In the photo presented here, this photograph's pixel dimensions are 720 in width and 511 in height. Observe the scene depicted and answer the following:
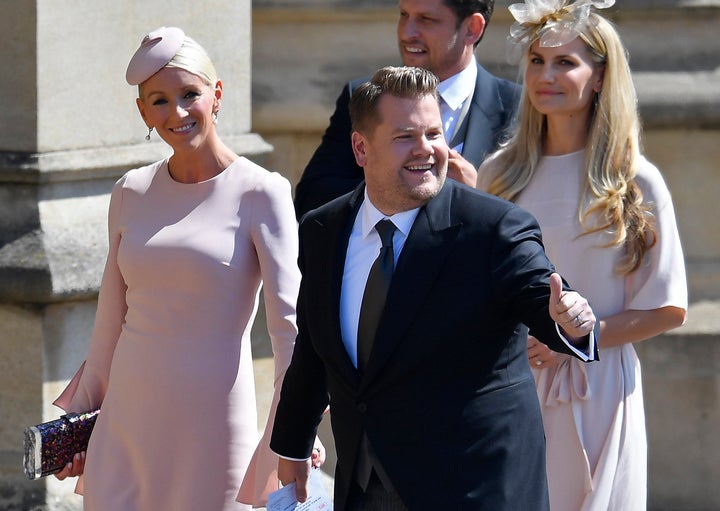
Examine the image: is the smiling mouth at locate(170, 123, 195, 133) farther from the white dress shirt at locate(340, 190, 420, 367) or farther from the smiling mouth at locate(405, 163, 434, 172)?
the smiling mouth at locate(405, 163, 434, 172)

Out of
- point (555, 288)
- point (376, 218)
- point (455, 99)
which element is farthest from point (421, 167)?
point (455, 99)

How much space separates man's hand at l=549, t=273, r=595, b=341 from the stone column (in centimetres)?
256

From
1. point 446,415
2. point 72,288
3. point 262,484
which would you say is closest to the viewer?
point 446,415

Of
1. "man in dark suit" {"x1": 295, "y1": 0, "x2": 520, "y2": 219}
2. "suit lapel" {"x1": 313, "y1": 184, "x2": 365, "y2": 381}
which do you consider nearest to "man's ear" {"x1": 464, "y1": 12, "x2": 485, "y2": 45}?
"man in dark suit" {"x1": 295, "y1": 0, "x2": 520, "y2": 219}

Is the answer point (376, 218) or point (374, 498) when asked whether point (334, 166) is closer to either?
point (376, 218)

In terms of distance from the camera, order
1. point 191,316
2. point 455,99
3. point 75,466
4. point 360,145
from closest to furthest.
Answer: point 360,145, point 191,316, point 75,466, point 455,99

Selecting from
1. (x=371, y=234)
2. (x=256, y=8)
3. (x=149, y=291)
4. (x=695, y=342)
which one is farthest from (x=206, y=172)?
(x=695, y=342)

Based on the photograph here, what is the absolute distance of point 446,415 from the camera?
3311 mm

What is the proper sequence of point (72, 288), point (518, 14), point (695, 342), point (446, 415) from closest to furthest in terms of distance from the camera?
point (446, 415) → point (518, 14) → point (72, 288) → point (695, 342)

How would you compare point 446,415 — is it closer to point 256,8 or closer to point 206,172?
point 206,172

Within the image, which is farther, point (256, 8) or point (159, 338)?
point (256, 8)

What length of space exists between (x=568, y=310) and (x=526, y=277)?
0.18m

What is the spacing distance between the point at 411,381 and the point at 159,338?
897 millimetres

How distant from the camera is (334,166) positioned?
15.6 feet
